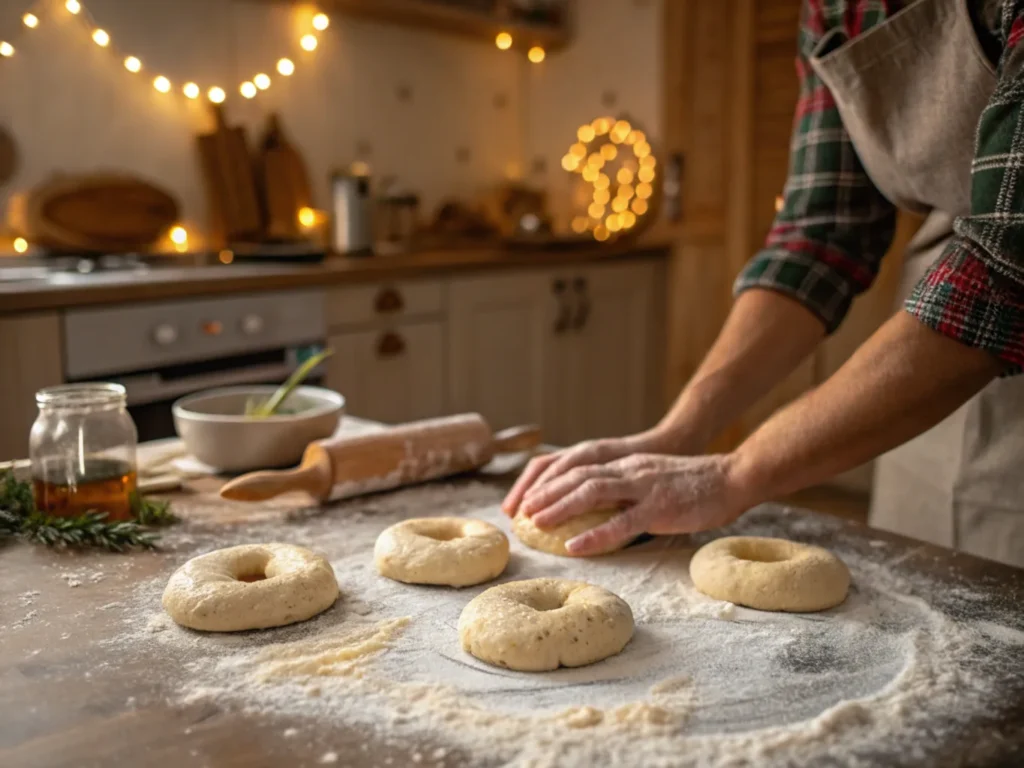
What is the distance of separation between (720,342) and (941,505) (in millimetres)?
367

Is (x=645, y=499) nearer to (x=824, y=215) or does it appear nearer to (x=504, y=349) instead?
(x=824, y=215)

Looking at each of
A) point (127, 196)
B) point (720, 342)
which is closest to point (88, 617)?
point (720, 342)

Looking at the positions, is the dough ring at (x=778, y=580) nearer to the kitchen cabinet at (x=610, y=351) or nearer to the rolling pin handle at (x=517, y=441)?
the rolling pin handle at (x=517, y=441)

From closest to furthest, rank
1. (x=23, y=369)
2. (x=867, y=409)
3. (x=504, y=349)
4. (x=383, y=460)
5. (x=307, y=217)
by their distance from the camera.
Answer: (x=867, y=409) < (x=383, y=460) < (x=23, y=369) < (x=504, y=349) < (x=307, y=217)

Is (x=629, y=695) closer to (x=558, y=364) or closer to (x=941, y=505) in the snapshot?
(x=941, y=505)

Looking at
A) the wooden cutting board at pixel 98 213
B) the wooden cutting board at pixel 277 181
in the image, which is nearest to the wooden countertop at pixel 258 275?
the wooden cutting board at pixel 98 213

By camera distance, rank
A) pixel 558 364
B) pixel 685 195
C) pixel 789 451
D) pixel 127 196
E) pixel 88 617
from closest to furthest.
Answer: pixel 88 617
pixel 789 451
pixel 127 196
pixel 558 364
pixel 685 195

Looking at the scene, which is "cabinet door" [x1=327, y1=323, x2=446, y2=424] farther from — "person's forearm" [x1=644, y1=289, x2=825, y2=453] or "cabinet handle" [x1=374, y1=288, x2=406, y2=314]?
"person's forearm" [x1=644, y1=289, x2=825, y2=453]

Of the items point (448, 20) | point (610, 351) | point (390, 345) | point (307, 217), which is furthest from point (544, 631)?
point (448, 20)

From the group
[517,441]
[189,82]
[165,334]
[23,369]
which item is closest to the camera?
[517,441]

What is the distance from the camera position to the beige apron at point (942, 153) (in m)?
1.18

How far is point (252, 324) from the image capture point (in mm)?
2359

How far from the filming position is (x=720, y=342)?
4.26 feet

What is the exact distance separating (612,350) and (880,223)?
210 centimetres
